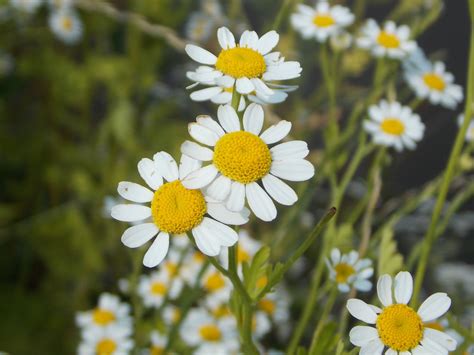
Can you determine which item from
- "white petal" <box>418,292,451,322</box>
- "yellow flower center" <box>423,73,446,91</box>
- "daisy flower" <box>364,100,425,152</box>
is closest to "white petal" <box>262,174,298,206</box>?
"white petal" <box>418,292,451,322</box>

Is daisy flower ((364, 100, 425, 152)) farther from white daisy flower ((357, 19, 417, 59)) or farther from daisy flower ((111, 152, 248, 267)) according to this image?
daisy flower ((111, 152, 248, 267))

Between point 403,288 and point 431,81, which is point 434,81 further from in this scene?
point 403,288

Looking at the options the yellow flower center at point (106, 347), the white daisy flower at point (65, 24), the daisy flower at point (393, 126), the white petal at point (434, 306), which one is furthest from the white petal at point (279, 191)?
the white daisy flower at point (65, 24)

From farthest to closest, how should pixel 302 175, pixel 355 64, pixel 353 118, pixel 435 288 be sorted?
pixel 435 288
pixel 355 64
pixel 353 118
pixel 302 175

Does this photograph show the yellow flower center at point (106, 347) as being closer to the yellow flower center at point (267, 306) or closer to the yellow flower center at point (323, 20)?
the yellow flower center at point (267, 306)

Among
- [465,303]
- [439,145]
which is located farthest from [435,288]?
[439,145]

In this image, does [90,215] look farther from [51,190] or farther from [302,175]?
[302,175]

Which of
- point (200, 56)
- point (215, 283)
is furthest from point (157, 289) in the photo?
point (200, 56)

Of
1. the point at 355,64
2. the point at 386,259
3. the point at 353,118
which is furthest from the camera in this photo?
the point at 355,64
